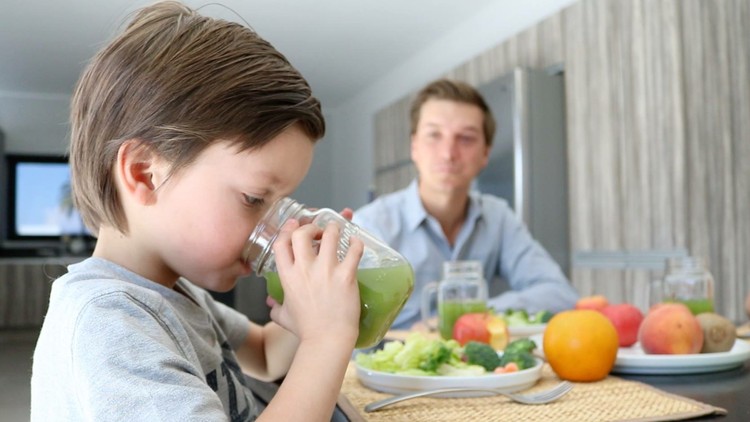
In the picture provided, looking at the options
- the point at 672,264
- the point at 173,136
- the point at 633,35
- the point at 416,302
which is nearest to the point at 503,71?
the point at 633,35

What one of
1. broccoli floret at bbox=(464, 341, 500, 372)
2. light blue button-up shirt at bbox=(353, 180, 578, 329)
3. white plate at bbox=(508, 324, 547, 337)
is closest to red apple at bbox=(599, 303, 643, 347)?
white plate at bbox=(508, 324, 547, 337)

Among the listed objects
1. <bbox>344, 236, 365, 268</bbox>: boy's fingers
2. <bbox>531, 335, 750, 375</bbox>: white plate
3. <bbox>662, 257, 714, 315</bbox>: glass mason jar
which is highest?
<bbox>344, 236, 365, 268</bbox>: boy's fingers

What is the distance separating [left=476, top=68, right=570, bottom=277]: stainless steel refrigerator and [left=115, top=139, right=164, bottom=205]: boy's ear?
8.97ft

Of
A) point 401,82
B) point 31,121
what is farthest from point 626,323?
point 31,121

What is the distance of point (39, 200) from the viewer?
6.91 metres

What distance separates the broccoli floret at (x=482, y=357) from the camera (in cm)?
94

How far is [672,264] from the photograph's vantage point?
1325mm

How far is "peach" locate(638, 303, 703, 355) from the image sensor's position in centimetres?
101

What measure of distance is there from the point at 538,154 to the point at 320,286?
2.80 m

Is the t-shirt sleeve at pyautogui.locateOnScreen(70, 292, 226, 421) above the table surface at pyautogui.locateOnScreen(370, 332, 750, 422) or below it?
above

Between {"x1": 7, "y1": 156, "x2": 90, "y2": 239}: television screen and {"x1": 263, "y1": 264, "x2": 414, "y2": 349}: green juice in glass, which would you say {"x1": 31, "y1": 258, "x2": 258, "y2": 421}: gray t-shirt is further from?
{"x1": 7, "y1": 156, "x2": 90, "y2": 239}: television screen

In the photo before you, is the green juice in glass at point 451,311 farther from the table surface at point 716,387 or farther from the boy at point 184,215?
the boy at point 184,215

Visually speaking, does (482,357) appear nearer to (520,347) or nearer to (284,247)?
(520,347)

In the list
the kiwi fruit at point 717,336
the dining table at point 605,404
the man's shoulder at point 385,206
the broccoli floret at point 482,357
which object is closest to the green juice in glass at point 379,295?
the dining table at point 605,404
